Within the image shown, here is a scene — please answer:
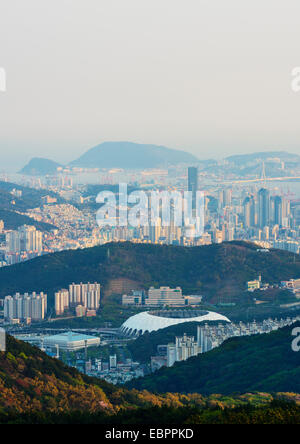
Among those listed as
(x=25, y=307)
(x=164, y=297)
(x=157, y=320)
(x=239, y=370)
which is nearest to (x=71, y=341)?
(x=157, y=320)

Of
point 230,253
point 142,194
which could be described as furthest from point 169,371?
point 142,194

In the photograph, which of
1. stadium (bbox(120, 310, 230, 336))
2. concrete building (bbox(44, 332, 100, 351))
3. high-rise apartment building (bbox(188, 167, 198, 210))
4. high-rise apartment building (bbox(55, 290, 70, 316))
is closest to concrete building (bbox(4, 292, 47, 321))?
high-rise apartment building (bbox(55, 290, 70, 316))

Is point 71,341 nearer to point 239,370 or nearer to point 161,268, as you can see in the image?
point 239,370

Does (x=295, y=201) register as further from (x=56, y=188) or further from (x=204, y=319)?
(x=204, y=319)

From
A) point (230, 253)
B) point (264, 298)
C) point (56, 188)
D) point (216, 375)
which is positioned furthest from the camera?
point (56, 188)

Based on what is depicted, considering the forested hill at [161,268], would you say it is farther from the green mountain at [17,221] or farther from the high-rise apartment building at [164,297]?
the green mountain at [17,221]

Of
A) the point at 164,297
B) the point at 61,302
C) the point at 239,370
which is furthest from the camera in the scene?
the point at 164,297

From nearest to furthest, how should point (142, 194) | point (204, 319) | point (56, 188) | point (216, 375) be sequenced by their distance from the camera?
1. point (216, 375)
2. point (204, 319)
3. point (142, 194)
4. point (56, 188)
